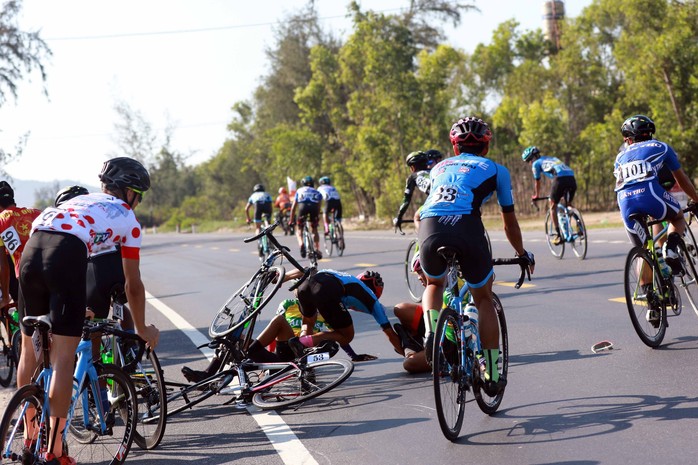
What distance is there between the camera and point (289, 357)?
7.47 metres

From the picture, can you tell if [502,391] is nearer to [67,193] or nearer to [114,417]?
[114,417]

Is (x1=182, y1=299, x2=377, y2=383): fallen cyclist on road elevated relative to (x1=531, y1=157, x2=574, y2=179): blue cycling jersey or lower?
lower

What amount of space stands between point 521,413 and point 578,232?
10.5 metres

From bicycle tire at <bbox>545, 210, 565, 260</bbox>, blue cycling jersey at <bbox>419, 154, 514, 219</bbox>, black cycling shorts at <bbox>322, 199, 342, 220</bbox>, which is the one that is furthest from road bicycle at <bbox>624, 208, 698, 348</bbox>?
black cycling shorts at <bbox>322, 199, 342, 220</bbox>

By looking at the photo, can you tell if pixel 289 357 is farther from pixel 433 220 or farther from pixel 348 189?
pixel 348 189

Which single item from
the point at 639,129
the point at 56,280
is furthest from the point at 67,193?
the point at 639,129

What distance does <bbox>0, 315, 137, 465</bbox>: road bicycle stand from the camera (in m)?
4.89

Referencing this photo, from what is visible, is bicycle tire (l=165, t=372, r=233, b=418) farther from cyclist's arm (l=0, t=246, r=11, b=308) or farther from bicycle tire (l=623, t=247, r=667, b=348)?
bicycle tire (l=623, t=247, r=667, b=348)

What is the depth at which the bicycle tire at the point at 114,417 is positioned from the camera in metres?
5.62

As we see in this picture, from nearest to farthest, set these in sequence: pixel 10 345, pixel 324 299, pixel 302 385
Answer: pixel 302 385
pixel 324 299
pixel 10 345

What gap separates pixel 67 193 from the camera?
24.0ft

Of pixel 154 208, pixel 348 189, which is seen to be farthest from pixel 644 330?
pixel 154 208

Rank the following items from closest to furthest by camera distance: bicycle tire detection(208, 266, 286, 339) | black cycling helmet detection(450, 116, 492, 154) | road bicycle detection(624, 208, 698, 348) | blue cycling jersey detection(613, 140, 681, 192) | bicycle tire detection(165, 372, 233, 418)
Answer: black cycling helmet detection(450, 116, 492, 154) → bicycle tire detection(165, 372, 233, 418) → bicycle tire detection(208, 266, 286, 339) → road bicycle detection(624, 208, 698, 348) → blue cycling jersey detection(613, 140, 681, 192)

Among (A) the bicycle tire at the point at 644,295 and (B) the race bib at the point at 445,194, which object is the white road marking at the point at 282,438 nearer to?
(B) the race bib at the point at 445,194
